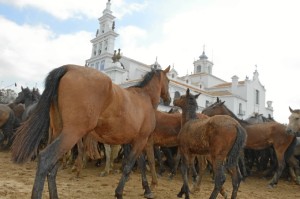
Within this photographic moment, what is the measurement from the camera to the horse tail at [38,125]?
13.6ft

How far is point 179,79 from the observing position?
51969 millimetres

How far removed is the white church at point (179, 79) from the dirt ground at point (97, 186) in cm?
3306

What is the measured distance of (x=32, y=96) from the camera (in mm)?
13891

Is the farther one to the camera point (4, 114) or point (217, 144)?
point (4, 114)

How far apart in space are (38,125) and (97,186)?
10.9 ft

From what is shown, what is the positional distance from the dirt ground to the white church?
33.1 m

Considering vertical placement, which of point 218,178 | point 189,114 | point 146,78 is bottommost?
point 218,178

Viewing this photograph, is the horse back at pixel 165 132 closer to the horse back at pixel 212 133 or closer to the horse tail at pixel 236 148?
the horse back at pixel 212 133

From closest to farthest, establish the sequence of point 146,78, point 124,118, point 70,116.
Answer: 1. point 70,116
2. point 124,118
3. point 146,78

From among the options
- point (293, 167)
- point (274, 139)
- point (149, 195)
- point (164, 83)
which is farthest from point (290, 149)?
point (149, 195)

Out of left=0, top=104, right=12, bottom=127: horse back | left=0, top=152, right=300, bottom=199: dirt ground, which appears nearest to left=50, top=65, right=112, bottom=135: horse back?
left=0, top=152, right=300, bottom=199: dirt ground

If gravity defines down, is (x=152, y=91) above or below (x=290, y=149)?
above

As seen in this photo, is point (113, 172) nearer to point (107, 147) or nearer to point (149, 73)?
point (107, 147)

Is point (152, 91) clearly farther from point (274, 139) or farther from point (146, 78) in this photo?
point (274, 139)
